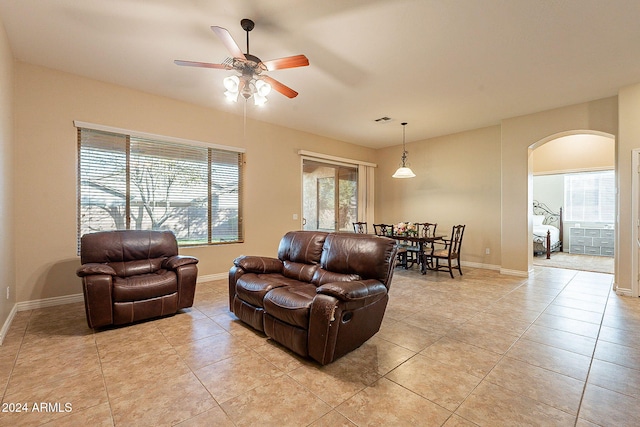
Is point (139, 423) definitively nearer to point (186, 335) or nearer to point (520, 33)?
point (186, 335)

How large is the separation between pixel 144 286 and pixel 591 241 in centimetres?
1029

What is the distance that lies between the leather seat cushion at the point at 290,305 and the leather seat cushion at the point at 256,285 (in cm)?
13

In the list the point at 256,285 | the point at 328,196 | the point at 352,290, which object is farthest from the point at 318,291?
the point at 328,196

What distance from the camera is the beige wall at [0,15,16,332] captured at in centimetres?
271

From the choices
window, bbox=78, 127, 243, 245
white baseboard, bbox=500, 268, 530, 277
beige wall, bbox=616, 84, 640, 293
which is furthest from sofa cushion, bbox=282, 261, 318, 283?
beige wall, bbox=616, 84, 640, 293

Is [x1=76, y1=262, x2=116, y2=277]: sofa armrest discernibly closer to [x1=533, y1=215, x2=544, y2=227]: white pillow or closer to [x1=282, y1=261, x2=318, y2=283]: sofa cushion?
[x1=282, y1=261, x2=318, y2=283]: sofa cushion

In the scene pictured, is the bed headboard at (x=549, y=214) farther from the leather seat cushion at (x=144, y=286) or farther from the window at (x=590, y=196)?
the leather seat cushion at (x=144, y=286)

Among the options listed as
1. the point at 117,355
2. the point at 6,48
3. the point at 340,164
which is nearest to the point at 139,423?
the point at 117,355

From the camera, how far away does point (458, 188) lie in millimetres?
6324

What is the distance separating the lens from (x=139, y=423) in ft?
5.28

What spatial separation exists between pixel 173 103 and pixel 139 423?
431 cm

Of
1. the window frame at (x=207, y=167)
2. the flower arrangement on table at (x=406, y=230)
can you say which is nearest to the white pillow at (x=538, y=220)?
the flower arrangement on table at (x=406, y=230)

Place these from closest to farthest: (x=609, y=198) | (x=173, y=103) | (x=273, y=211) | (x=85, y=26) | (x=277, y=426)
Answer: (x=277, y=426), (x=85, y=26), (x=173, y=103), (x=273, y=211), (x=609, y=198)

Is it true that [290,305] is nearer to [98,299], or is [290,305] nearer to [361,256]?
→ [361,256]
